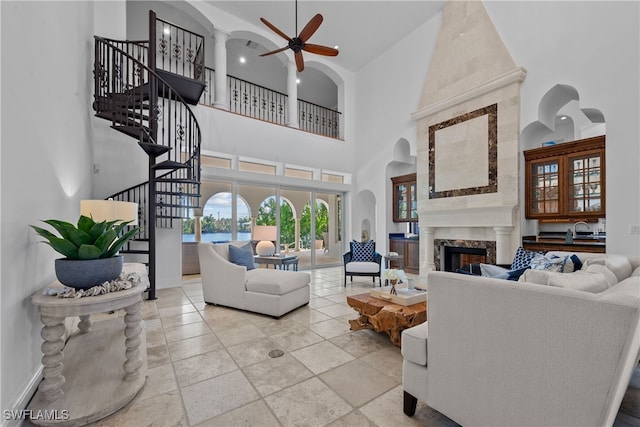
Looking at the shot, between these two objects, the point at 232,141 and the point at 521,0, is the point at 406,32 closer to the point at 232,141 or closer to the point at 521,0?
the point at 521,0

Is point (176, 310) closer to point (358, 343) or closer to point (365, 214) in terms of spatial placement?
point (358, 343)

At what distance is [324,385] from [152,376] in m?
1.32

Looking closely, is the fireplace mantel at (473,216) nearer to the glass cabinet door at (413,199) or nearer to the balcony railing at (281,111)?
the glass cabinet door at (413,199)

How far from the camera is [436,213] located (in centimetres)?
606

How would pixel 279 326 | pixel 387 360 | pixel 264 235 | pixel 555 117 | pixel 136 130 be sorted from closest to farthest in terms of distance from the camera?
pixel 387 360 < pixel 279 326 < pixel 136 130 < pixel 264 235 < pixel 555 117


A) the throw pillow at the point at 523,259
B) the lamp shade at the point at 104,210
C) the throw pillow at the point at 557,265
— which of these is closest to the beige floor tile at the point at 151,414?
the lamp shade at the point at 104,210

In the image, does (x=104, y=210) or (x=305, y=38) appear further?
(x=305, y=38)

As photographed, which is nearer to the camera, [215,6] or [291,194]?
[215,6]

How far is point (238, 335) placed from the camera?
9.65ft

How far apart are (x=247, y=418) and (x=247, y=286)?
2.03m

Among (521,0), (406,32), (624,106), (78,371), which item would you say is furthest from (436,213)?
(78,371)

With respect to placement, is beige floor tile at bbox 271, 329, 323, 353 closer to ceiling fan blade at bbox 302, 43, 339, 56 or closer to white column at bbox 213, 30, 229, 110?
ceiling fan blade at bbox 302, 43, 339, 56

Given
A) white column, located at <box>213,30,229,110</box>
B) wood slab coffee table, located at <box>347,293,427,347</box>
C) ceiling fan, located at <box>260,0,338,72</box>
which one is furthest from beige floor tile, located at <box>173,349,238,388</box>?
white column, located at <box>213,30,229,110</box>

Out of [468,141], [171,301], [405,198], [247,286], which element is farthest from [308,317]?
[405,198]
